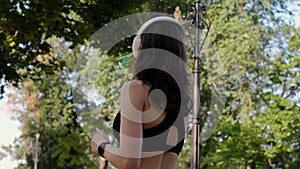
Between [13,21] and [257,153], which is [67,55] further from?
[13,21]

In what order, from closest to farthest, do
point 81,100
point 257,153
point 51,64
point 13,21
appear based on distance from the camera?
1. point 81,100
2. point 13,21
3. point 51,64
4. point 257,153

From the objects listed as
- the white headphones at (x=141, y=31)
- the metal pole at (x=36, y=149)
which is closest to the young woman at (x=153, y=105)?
the white headphones at (x=141, y=31)

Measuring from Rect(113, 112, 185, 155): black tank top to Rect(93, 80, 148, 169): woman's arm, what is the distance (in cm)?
6

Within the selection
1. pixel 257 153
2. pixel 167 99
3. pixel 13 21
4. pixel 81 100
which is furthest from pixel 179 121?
pixel 257 153

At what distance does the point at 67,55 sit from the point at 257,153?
9.63m

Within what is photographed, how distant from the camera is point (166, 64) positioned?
2.30 m

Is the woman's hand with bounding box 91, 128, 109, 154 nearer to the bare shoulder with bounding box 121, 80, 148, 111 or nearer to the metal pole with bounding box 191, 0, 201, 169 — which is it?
the bare shoulder with bounding box 121, 80, 148, 111

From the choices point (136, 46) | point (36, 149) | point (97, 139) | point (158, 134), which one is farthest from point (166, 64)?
point (36, 149)

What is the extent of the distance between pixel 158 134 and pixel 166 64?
0.92ft

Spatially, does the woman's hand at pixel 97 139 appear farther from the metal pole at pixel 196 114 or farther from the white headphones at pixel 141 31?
the metal pole at pixel 196 114

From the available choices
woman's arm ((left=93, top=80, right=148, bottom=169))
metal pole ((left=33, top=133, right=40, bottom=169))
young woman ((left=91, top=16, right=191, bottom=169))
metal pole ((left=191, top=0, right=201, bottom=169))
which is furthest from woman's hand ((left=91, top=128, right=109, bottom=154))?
metal pole ((left=33, top=133, right=40, bottom=169))

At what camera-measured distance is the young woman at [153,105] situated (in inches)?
85.4

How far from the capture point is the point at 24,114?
27438mm

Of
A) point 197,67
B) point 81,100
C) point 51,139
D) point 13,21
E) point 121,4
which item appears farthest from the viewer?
point 51,139
